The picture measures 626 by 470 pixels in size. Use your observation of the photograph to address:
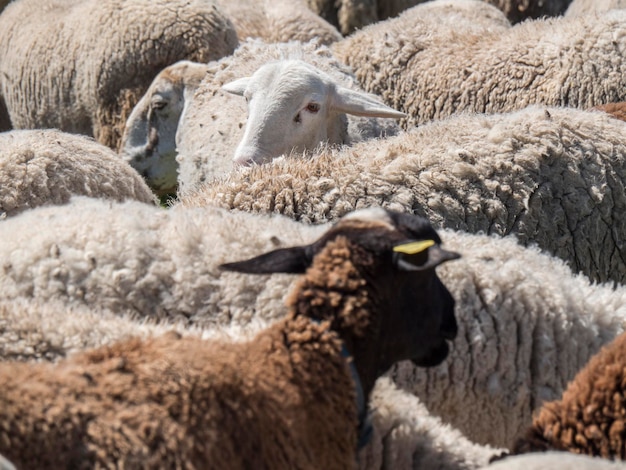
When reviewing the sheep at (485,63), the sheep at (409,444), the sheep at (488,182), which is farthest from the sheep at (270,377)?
the sheep at (485,63)

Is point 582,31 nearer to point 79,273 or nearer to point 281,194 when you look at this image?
point 281,194

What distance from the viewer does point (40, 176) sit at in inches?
197

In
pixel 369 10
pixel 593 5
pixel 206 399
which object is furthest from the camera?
pixel 369 10

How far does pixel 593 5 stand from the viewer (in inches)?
366

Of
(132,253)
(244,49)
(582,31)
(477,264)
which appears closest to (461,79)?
(582,31)

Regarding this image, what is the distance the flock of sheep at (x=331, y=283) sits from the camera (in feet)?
7.95

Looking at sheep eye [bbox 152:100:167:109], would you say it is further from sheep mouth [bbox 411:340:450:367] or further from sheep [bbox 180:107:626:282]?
sheep mouth [bbox 411:340:450:367]

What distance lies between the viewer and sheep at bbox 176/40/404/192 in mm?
5828

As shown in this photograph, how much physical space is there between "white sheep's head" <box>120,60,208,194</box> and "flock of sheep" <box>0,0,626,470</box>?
0.49 metres

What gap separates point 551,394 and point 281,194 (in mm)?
1297

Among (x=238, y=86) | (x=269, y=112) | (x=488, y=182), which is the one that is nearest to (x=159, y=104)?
(x=238, y=86)

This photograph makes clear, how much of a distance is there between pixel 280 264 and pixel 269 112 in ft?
10.2

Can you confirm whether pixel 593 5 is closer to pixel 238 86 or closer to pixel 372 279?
pixel 238 86

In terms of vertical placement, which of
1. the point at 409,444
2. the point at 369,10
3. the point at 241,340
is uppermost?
the point at 241,340
